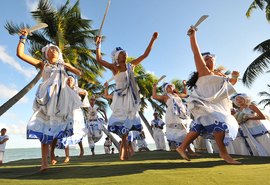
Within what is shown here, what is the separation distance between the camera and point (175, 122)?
22.2ft

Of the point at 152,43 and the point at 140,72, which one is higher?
the point at 140,72

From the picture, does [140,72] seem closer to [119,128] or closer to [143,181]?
[119,128]

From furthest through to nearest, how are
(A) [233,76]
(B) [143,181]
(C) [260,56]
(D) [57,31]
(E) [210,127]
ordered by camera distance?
(D) [57,31] < (C) [260,56] < (A) [233,76] < (E) [210,127] < (B) [143,181]

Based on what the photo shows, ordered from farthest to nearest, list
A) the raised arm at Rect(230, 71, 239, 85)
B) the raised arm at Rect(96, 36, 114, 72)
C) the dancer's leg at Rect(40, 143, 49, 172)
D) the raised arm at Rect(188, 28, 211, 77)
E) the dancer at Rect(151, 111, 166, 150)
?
the dancer at Rect(151, 111, 166, 150) → the raised arm at Rect(96, 36, 114, 72) → the raised arm at Rect(230, 71, 239, 85) → the raised arm at Rect(188, 28, 211, 77) → the dancer's leg at Rect(40, 143, 49, 172)

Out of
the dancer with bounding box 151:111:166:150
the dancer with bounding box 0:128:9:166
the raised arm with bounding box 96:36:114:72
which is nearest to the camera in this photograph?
the raised arm with bounding box 96:36:114:72

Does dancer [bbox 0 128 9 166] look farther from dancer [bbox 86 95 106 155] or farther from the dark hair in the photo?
the dark hair

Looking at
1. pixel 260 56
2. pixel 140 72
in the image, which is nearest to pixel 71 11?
pixel 140 72

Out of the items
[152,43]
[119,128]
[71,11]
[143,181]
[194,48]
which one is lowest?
[143,181]

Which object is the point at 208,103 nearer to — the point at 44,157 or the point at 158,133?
the point at 44,157

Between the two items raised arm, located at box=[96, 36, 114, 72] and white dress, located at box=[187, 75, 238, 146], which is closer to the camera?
white dress, located at box=[187, 75, 238, 146]

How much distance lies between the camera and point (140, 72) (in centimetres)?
2316

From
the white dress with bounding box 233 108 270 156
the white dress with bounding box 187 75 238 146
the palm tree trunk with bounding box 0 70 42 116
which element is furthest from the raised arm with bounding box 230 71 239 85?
the palm tree trunk with bounding box 0 70 42 116

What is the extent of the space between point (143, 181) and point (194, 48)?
2172mm

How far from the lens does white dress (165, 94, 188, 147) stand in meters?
6.65
